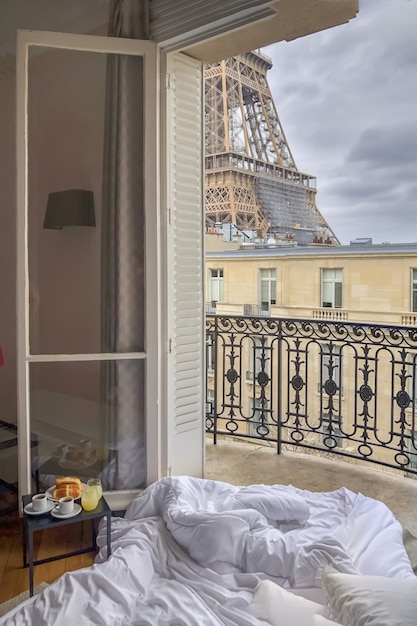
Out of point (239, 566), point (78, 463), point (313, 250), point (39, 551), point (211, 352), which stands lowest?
point (39, 551)

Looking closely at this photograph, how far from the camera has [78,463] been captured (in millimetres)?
2412

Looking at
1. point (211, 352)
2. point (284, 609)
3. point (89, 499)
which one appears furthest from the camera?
point (211, 352)

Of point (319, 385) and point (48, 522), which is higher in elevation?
point (319, 385)

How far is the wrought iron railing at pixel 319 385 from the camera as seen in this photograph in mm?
2906

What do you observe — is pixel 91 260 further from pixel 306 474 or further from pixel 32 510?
pixel 306 474

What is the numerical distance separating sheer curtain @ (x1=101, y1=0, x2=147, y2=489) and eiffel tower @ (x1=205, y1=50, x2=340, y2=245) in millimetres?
3962

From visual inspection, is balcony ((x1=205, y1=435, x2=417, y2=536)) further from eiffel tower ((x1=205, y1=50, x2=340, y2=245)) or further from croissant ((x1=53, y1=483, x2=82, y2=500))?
eiffel tower ((x1=205, y1=50, x2=340, y2=245))

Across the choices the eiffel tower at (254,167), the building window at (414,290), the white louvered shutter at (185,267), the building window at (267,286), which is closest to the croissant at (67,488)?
the white louvered shutter at (185,267)

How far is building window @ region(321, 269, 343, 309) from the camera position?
6992 mm

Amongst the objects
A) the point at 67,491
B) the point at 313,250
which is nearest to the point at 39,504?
the point at 67,491

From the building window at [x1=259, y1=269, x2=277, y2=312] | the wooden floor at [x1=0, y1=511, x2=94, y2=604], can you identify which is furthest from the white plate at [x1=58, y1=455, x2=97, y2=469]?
the building window at [x1=259, y1=269, x2=277, y2=312]

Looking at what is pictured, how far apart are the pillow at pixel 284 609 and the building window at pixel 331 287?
19.1 ft

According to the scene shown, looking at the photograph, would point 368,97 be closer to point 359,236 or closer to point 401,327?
point 359,236

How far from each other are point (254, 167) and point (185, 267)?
16.7 ft
